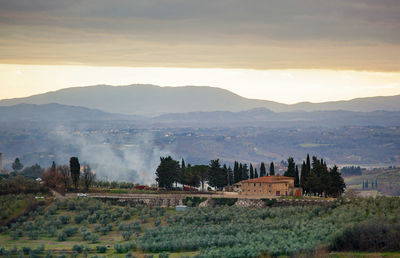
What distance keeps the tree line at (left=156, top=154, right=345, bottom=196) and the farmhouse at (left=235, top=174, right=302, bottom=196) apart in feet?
5.51

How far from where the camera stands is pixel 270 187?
96.2m

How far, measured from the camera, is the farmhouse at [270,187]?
95938 mm

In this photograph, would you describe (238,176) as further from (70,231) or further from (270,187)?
(70,231)

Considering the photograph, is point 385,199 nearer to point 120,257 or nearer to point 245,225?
point 245,225

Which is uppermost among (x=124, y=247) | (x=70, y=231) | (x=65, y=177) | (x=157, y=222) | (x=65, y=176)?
(x=65, y=176)

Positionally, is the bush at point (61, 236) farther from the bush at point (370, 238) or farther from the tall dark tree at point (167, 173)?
the tall dark tree at point (167, 173)

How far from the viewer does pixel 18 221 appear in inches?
3241

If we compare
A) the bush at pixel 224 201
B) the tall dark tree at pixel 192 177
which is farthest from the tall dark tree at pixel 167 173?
the bush at pixel 224 201

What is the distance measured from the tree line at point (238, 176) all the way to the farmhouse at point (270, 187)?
168 centimetres

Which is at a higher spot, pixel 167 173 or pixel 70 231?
pixel 167 173

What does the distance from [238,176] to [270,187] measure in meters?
14.9

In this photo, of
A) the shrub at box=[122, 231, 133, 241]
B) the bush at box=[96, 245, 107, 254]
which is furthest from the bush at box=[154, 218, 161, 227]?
the bush at box=[96, 245, 107, 254]

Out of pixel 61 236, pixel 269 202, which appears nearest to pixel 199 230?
pixel 61 236

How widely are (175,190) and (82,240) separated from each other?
30.3m
